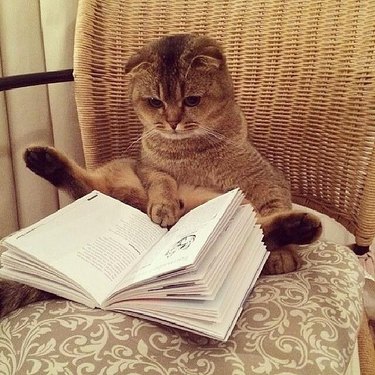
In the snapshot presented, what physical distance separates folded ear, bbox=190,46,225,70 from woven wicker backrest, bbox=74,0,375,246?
223 millimetres

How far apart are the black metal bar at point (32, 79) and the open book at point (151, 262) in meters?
0.41

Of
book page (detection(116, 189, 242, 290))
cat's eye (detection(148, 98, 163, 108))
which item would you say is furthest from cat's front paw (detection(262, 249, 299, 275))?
cat's eye (detection(148, 98, 163, 108))

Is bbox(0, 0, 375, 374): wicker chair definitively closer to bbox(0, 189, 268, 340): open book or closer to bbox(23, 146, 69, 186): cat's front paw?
bbox(0, 189, 268, 340): open book

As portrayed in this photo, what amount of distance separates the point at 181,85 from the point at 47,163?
0.34 meters

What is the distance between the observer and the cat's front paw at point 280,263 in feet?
3.10

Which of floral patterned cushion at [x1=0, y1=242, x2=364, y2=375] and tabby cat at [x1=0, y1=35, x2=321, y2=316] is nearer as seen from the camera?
floral patterned cushion at [x1=0, y1=242, x2=364, y2=375]

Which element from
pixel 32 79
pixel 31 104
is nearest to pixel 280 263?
pixel 32 79

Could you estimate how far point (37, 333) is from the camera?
75 centimetres

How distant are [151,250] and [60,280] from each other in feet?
0.57

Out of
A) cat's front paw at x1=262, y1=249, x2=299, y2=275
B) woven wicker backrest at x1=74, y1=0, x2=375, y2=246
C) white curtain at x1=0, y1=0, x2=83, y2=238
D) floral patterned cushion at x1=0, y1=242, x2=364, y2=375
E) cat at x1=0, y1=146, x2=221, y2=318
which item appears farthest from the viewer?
white curtain at x1=0, y1=0, x2=83, y2=238

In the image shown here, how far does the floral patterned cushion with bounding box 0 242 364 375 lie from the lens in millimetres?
704

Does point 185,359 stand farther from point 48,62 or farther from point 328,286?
point 48,62

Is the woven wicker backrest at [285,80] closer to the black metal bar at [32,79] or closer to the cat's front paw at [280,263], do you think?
the black metal bar at [32,79]

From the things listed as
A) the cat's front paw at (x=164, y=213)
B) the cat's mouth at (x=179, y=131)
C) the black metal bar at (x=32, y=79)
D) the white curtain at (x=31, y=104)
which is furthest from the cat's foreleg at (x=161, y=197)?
the white curtain at (x=31, y=104)
